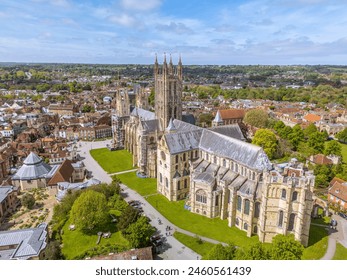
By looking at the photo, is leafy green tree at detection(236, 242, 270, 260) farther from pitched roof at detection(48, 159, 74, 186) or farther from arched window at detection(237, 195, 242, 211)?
pitched roof at detection(48, 159, 74, 186)

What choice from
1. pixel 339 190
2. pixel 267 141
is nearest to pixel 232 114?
pixel 267 141

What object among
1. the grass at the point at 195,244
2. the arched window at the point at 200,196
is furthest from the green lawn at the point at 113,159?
the grass at the point at 195,244

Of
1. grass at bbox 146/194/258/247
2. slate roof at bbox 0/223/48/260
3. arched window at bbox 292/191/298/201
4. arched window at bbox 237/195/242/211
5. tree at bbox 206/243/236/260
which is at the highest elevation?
arched window at bbox 292/191/298/201

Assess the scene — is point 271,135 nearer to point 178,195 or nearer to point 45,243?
point 178,195

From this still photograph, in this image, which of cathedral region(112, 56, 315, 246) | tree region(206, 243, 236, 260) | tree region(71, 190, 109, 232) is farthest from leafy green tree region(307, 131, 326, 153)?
tree region(71, 190, 109, 232)

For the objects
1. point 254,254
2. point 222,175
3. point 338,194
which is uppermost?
point 222,175

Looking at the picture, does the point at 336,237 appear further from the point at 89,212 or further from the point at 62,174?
the point at 62,174

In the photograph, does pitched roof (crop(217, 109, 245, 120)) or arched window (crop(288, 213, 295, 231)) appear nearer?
arched window (crop(288, 213, 295, 231))

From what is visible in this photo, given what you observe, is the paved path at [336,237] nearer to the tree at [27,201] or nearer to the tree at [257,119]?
the tree at [27,201]
